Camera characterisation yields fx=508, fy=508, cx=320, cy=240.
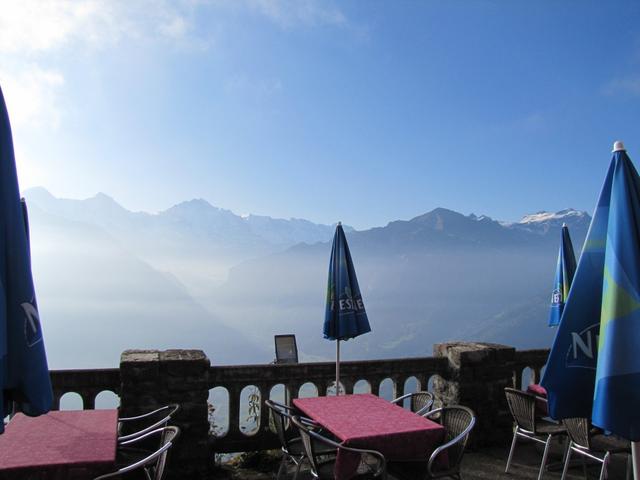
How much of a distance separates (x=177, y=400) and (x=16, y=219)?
337 centimetres

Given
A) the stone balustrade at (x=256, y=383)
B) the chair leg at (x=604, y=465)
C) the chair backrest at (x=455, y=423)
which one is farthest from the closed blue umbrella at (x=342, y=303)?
the chair leg at (x=604, y=465)

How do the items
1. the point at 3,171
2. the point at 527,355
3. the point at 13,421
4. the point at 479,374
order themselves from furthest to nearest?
the point at 527,355 < the point at 479,374 < the point at 13,421 < the point at 3,171

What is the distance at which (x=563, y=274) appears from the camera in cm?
860

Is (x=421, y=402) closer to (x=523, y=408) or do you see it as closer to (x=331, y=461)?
(x=523, y=408)

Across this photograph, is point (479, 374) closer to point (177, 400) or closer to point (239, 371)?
point (239, 371)

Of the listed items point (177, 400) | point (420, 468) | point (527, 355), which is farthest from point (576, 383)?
point (527, 355)

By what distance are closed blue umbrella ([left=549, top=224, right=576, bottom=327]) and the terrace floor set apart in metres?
2.81

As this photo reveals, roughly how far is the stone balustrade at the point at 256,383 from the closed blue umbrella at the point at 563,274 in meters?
1.49

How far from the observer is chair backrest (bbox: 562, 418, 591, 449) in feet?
16.0

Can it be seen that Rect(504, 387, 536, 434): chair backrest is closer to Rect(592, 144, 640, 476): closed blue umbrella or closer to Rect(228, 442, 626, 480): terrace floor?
Rect(228, 442, 626, 480): terrace floor

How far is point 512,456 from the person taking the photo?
6.21 meters

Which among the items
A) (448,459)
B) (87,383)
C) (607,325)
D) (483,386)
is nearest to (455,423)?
(448,459)

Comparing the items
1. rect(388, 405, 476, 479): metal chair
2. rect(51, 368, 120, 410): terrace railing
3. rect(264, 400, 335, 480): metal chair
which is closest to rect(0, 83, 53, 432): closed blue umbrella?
rect(264, 400, 335, 480): metal chair

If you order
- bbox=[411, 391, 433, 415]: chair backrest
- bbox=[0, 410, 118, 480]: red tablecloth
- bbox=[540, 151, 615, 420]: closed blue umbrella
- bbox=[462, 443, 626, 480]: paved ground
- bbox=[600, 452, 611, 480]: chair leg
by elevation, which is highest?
bbox=[540, 151, 615, 420]: closed blue umbrella
